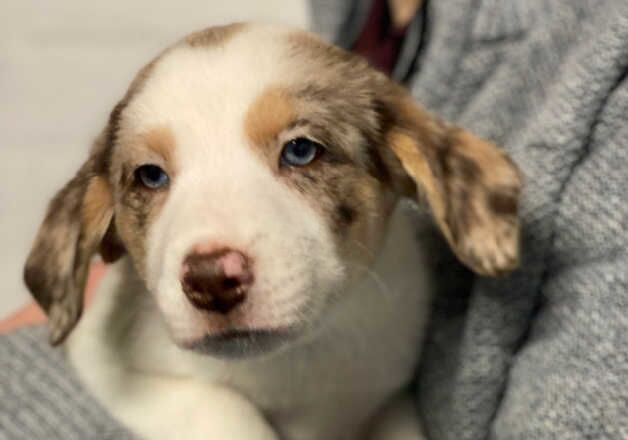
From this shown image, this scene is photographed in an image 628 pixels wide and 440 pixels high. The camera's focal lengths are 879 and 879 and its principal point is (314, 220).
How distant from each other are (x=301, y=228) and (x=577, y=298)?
Result: 317mm

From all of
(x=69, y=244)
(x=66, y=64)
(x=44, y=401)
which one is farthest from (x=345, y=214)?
(x=66, y=64)

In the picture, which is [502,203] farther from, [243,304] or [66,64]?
[66,64]

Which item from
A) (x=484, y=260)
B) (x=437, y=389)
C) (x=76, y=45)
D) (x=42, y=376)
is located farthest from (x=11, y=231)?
(x=484, y=260)

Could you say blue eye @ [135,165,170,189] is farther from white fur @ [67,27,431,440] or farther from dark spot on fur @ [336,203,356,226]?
dark spot on fur @ [336,203,356,226]

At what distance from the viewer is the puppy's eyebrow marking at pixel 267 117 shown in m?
1.04

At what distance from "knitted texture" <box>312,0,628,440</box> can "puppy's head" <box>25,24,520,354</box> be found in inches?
2.6

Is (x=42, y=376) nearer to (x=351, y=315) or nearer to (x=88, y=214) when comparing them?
(x=88, y=214)

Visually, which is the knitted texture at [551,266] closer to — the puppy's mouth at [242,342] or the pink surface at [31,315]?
the puppy's mouth at [242,342]

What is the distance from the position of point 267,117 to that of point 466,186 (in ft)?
0.82

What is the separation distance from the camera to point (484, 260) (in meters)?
1.01

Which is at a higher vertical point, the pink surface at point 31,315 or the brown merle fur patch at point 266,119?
the brown merle fur patch at point 266,119

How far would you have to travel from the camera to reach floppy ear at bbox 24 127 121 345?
3.79ft

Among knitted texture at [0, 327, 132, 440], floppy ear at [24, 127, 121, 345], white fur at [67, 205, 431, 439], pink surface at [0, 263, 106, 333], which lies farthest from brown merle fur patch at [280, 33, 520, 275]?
pink surface at [0, 263, 106, 333]

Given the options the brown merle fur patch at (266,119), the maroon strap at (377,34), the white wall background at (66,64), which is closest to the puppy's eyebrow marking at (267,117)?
the brown merle fur patch at (266,119)
